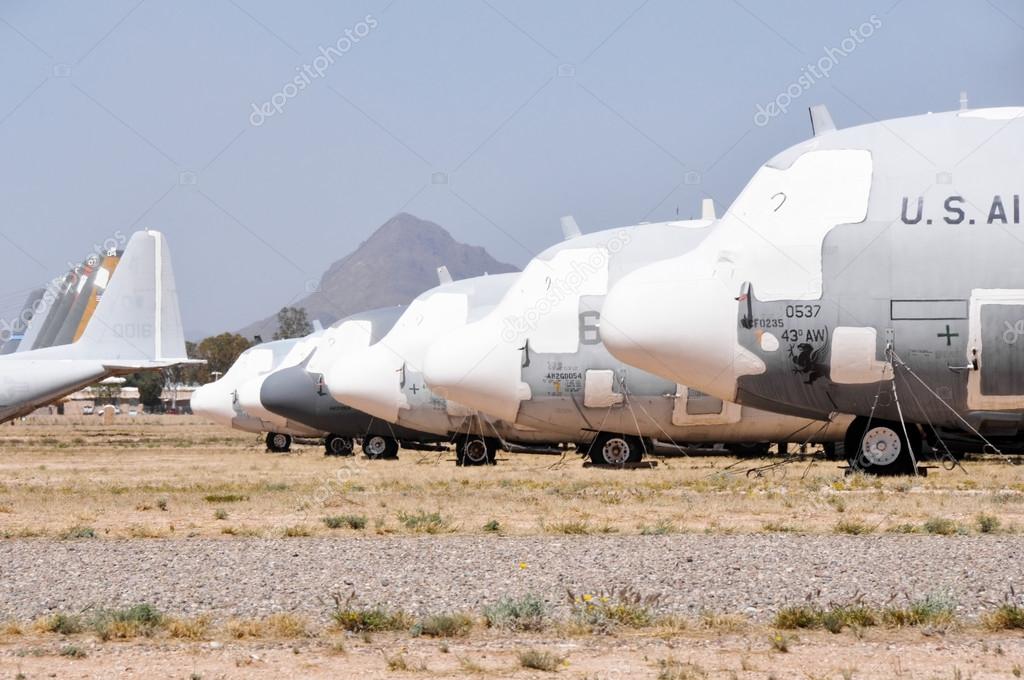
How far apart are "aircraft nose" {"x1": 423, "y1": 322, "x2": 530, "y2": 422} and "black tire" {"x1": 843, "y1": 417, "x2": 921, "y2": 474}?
849cm

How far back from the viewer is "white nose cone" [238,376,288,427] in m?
44.8

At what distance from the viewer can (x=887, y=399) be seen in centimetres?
2059

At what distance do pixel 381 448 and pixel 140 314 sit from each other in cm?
2463

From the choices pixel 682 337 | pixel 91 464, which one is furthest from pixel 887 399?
pixel 91 464

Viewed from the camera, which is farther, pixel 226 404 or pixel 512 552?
pixel 226 404

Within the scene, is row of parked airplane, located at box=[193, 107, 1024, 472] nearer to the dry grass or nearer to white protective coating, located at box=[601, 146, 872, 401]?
white protective coating, located at box=[601, 146, 872, 401]

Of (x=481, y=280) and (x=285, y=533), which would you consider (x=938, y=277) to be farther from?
(x=481, y=280)

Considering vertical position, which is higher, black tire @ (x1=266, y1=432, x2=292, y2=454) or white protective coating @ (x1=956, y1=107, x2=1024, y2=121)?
white protective coating @ (x1=956, y1=107, x2=1024, y2=121)

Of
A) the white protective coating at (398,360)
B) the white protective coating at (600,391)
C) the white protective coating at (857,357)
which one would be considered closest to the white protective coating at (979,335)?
the white protective coating at (857,357)

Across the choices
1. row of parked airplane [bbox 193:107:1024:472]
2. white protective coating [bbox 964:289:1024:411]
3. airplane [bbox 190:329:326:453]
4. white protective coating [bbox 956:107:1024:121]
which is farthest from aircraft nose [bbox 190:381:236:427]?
white protective coating [bbox 964:289:1024:411]

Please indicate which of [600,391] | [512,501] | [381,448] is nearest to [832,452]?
[600,391]

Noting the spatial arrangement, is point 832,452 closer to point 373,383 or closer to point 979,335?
point 373,383

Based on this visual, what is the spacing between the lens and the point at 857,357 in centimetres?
2034

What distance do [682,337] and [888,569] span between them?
10180 mm
